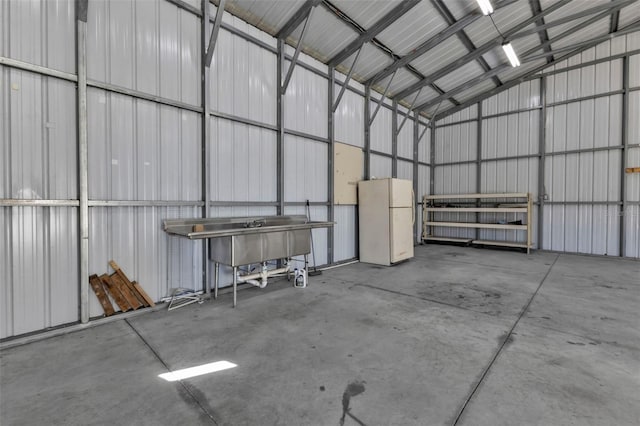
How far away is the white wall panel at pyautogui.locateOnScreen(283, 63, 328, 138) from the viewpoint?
4777 mm

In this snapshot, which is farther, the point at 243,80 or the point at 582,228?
the point at 582,228

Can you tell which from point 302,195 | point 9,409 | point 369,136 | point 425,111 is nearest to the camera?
point 9,409

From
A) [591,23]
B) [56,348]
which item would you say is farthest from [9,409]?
[591,23]

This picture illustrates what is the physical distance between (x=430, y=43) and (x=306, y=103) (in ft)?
8.87

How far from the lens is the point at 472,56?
591 centimetres

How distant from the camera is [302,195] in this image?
5.03m

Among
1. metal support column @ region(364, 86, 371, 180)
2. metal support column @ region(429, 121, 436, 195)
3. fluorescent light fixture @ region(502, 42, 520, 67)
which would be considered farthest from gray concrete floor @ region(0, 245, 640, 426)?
metal support column @ region(429, 121, 436, 195)

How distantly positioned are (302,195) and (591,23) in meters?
6.62

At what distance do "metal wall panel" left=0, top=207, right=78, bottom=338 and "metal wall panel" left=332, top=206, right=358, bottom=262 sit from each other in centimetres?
402

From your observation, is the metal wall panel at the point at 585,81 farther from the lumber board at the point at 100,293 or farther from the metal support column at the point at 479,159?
the lumber board at the point at 100,293

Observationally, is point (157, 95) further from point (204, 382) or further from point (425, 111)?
point (425, 111)

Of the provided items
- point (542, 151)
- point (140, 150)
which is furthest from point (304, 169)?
point (542, 151)

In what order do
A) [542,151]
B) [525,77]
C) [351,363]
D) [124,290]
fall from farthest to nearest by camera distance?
1. [525,77]
2. [542,151]
3. [124,290]
4. [351,363]

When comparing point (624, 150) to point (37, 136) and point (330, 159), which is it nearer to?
point (330, 159)
